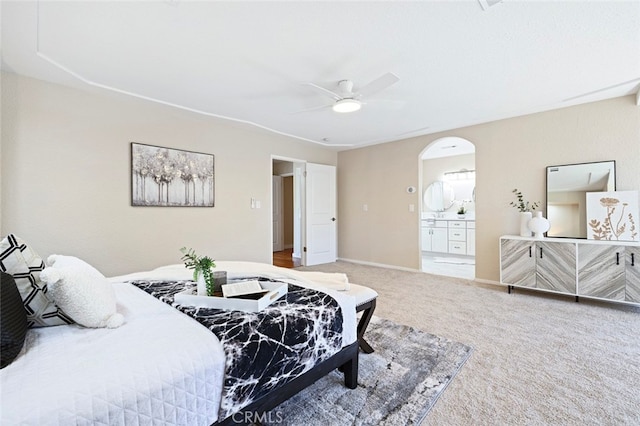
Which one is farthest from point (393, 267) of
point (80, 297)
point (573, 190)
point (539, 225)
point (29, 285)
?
point (29, 285)

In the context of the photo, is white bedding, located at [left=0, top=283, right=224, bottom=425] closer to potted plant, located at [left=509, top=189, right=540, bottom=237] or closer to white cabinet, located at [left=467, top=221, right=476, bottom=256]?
potted plant, located at [left=509, top=189, right=540, bottom=237]

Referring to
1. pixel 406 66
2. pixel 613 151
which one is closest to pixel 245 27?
pixel 406 66

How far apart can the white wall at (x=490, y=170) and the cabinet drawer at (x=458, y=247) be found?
1938 millimetres

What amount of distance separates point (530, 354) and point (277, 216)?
6134mm

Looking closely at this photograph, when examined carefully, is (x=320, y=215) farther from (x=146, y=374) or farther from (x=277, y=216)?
(x=146, y=374)

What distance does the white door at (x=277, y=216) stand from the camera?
7.37m

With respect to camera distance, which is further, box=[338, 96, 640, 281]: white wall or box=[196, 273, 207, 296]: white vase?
box=[338, 96, 640, 281]: white wall

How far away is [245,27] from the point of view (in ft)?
6.52

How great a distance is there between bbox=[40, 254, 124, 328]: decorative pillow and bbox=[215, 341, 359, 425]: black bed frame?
68cm

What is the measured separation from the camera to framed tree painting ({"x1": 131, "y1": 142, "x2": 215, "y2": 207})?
11.2 feet

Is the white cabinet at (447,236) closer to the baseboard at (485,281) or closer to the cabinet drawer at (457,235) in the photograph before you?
the cabinet drawer at (457,235)

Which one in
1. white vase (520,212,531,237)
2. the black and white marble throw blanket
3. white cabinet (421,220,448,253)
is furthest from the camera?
white cabinet (421,220,448,253)

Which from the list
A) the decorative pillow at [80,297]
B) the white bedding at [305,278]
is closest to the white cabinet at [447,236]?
the white bedding at [305,278]

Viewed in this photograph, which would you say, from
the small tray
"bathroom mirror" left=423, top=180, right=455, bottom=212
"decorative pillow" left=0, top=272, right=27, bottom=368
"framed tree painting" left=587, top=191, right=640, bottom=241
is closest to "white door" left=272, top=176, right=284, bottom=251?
"bathroom mirror" left=423, top=180, right=455, bottom=212
